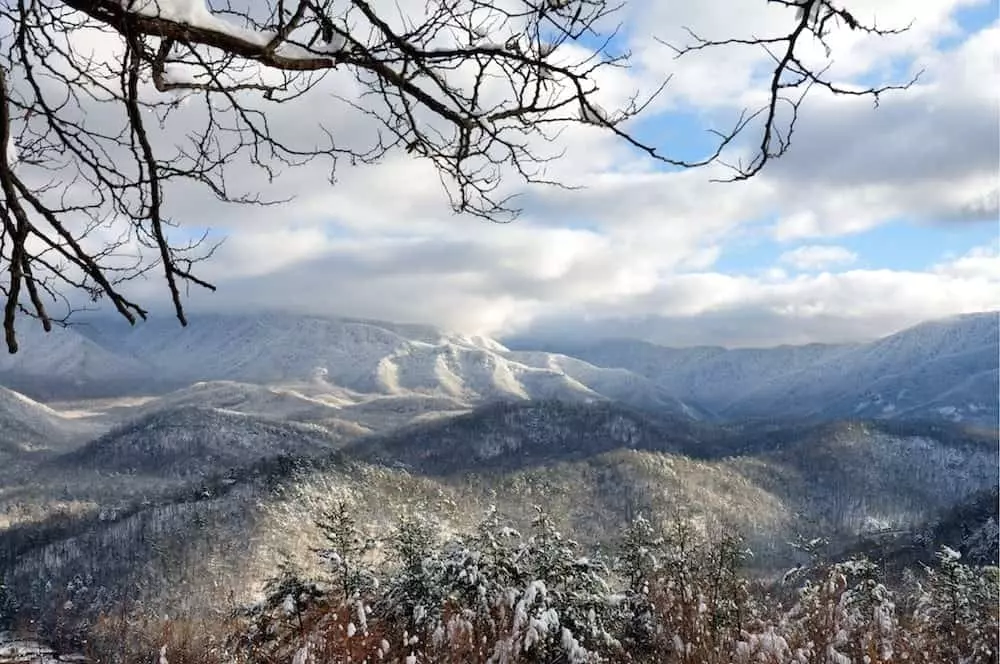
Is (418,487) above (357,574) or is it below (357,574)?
below

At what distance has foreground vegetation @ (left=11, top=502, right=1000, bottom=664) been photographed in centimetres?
826

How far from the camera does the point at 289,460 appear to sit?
172 metres

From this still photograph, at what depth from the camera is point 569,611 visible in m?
11.5

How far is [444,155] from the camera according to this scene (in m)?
3.17

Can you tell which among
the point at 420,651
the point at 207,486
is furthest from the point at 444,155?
the point at 207,486

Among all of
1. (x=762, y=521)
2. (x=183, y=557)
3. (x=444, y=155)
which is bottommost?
(x=762, y=521)

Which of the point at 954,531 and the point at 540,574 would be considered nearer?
the point at 540,574

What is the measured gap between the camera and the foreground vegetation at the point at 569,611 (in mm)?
8258

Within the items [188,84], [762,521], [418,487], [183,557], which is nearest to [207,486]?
[183,557]

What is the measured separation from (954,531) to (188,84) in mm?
154905

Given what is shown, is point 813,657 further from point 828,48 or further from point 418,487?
point 418,487

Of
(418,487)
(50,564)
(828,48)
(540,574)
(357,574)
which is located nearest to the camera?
(828,48)

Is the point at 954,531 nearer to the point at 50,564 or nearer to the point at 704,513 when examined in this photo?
the point at 704,513

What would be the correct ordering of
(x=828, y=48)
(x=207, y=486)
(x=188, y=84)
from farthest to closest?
1. (x=207, y=486)
2. (x=188, y=84)
3. (x=828, y=48)
